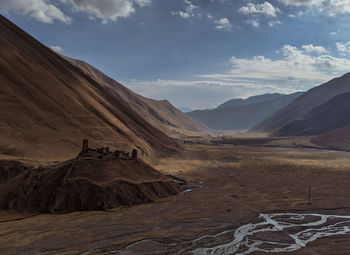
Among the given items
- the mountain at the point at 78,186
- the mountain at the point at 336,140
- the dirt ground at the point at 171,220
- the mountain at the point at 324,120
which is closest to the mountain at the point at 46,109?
the mountain at the point at 78,186

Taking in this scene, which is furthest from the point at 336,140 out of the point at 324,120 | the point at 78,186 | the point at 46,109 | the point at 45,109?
the point at 78,186

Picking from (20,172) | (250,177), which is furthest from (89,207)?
(250,177)

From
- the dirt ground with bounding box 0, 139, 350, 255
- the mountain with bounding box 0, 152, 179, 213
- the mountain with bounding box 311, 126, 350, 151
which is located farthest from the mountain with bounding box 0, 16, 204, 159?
the mountain with bounding box 311, 126, 350, 151

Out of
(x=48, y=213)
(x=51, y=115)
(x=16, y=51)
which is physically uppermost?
(x=16, y=51)

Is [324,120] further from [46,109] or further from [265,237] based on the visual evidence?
[265,237]

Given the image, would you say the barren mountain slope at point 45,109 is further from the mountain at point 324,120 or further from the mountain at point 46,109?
the mountain at point 324,120

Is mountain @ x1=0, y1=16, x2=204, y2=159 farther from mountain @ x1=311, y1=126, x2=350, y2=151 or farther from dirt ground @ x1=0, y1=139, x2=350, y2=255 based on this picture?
mountain @ x1=311, y1=126, x2=350, y2=151

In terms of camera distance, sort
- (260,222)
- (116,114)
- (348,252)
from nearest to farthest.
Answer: (348,252), (260,222), (116,114)

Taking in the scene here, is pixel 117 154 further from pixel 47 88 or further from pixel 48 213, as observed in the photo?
pixel 47 88
